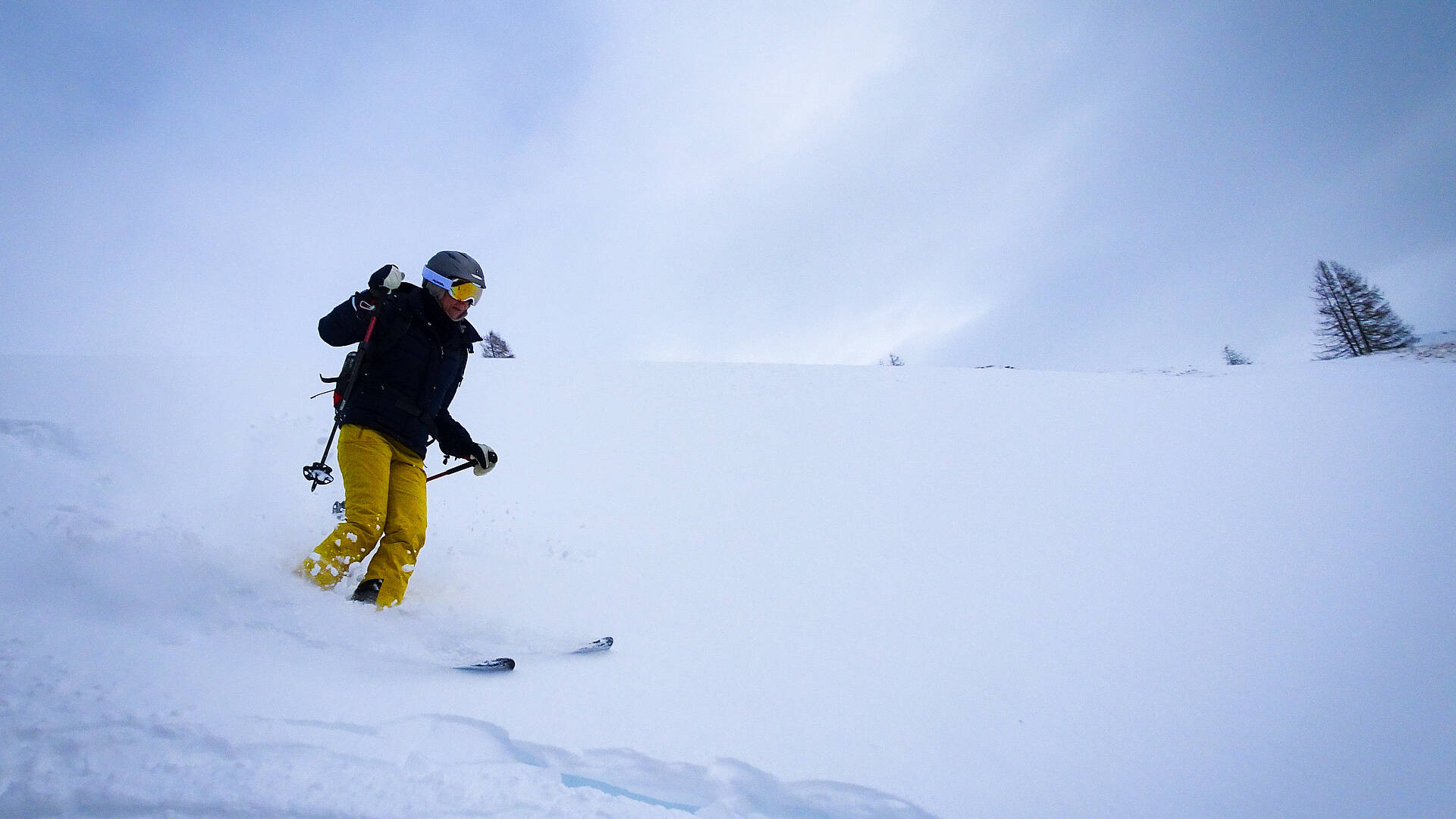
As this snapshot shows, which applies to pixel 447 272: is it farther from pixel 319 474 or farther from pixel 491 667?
pixel 491 667

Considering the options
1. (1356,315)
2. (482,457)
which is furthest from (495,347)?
(1356,315)

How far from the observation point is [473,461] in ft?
13.8

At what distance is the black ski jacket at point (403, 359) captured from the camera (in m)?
3.33

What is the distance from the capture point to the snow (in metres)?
1.65

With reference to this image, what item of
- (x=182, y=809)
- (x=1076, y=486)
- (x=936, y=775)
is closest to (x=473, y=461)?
(x=182, y=809)

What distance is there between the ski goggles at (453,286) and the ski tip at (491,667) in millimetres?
2344

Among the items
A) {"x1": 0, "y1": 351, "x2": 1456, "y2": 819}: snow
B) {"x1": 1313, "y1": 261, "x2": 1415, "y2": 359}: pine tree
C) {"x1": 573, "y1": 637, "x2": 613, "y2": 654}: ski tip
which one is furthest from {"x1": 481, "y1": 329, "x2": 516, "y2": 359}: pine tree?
{"x1": 1313, "y1": 261, "x2": 1415, "y2": 359}: pine tree

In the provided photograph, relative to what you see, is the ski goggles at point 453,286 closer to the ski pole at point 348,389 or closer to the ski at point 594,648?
the ski pole at point 348,389

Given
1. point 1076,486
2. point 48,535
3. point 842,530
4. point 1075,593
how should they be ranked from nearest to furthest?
point 48,535
point 1075,593
point 842,530
point 1076,486

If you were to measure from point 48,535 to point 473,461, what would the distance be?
208cm

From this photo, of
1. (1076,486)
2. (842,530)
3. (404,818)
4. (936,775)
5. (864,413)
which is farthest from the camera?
(864,413)

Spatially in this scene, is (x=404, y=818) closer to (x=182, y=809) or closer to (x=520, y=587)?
(x=182, y=809)

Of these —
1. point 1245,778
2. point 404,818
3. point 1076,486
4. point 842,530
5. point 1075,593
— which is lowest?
point 1245,778

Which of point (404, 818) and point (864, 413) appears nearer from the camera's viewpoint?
point (404, 818)
